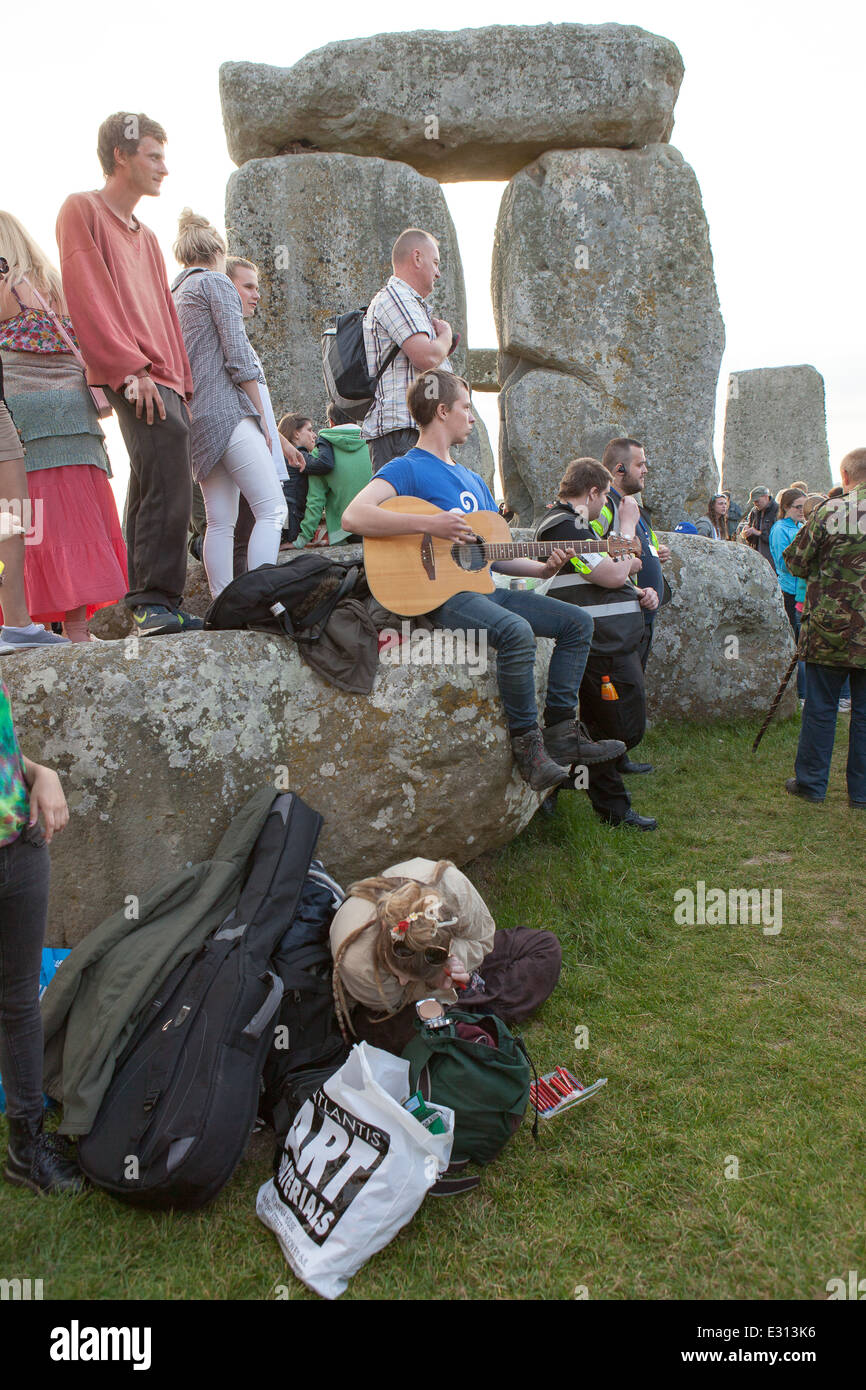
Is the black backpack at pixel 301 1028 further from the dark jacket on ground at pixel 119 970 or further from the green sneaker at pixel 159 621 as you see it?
the green sneaker at pixel 159 621

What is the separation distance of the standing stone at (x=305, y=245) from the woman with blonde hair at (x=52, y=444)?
12.2ft

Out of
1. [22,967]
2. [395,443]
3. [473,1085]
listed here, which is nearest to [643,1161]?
[473,1085]

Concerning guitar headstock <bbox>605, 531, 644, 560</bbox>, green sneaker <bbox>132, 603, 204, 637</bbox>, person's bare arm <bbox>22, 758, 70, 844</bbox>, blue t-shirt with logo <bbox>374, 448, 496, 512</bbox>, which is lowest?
person's bare arm <bbox>22, 758, 70, 844</bbox>

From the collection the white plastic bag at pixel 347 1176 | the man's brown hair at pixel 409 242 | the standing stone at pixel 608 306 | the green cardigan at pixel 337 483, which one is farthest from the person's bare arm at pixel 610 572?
the standing stone at pixel 608 306

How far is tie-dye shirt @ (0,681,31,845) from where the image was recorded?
203 centimetres

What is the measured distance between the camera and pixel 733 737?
6.04m

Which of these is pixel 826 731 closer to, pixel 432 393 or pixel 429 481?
pixel 429 481

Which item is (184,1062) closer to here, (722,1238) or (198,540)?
(722,1238)

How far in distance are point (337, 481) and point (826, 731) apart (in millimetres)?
3234

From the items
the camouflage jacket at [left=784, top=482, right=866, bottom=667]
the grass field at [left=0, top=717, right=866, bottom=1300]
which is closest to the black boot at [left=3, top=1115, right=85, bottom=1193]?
the grass field at [left=0, top=717, right=866, bottom=1300]

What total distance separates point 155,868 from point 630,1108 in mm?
1725

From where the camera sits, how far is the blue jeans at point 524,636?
3471 millimetres

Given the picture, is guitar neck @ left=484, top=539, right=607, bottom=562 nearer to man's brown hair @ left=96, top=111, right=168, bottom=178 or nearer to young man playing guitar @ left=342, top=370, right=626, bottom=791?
young man playing guitar @ left=342, top=370, right=626, bottom=791

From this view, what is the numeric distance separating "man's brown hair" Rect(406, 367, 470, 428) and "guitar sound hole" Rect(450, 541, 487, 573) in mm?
554
